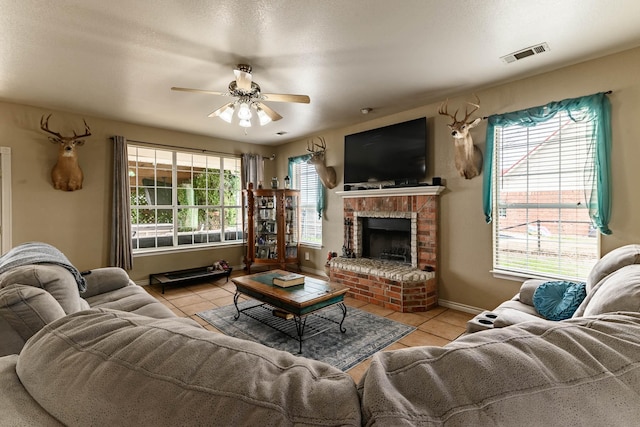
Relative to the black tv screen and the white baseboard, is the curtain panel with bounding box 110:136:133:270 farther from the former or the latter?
the white baseboard

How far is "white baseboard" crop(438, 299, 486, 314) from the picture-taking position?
11.3ft

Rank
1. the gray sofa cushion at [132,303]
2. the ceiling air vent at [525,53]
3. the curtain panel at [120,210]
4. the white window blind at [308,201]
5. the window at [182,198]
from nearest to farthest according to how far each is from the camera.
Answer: the gray sofa cushion at [132,303] < the ceiling air vent at [525,53] < the curtain panel at [120,210] < the window at [182,198] < the white window blind at [308,201]

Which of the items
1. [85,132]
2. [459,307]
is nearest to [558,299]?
[459,307]

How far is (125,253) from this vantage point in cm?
442

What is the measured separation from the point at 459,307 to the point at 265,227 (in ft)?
11.7

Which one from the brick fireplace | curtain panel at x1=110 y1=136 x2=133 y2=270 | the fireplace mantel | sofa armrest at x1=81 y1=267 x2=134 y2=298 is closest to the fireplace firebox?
the brick fireplace

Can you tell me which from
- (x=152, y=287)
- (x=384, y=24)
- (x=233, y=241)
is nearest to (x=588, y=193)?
(x=384, y=24)

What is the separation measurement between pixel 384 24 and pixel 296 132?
3221 millimetres

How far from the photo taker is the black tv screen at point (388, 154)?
385cm

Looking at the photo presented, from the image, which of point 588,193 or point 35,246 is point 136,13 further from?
point 588,193

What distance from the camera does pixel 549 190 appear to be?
299 cm

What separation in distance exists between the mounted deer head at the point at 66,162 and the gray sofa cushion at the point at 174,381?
14.2 ft

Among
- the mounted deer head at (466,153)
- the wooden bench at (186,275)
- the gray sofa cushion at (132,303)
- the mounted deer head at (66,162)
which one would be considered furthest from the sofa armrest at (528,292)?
the mounted deer head at (66,162)

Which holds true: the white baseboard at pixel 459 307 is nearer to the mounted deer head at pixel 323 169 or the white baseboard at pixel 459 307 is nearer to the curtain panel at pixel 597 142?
the curtain panel at pixel 597 142
